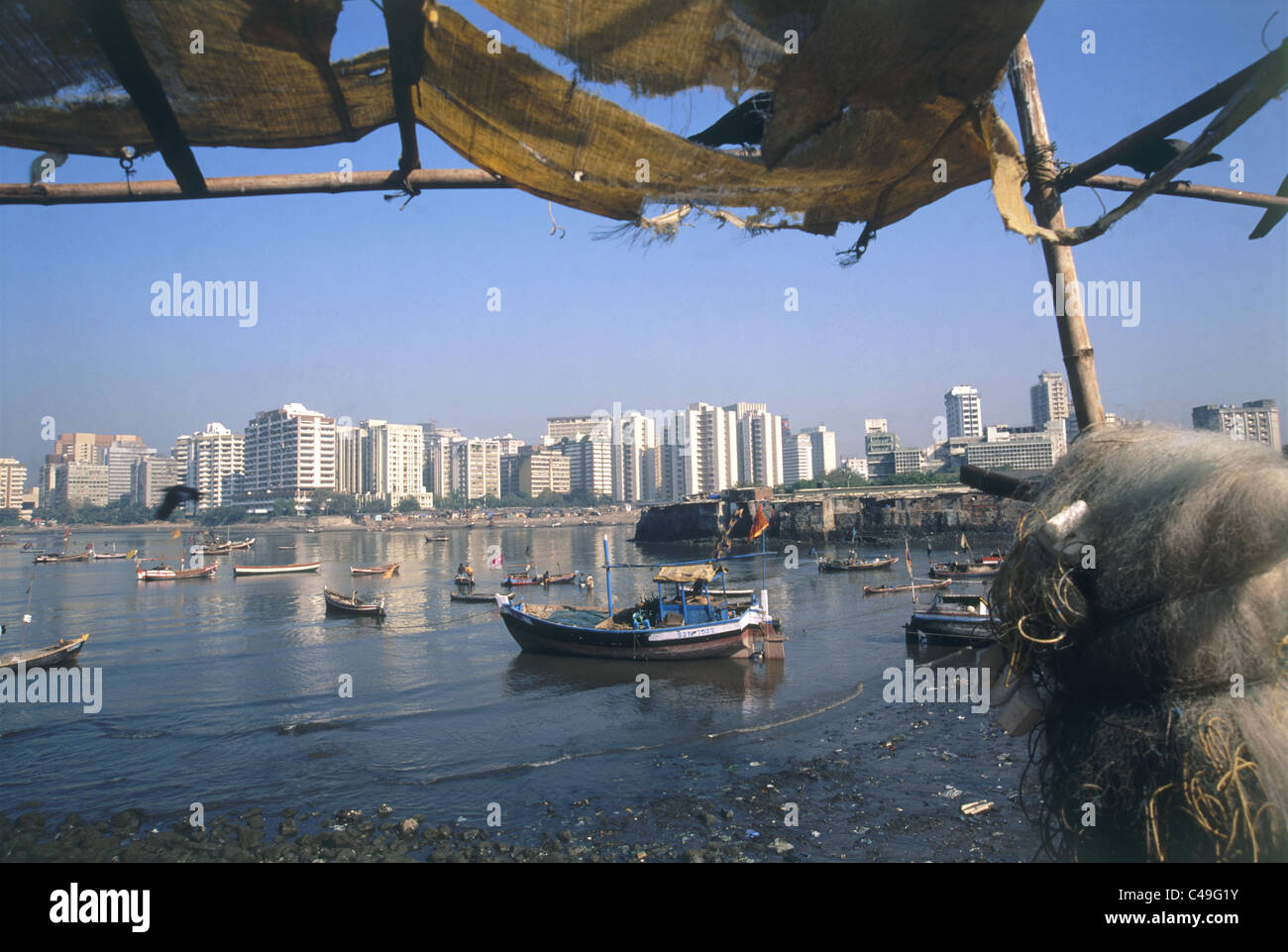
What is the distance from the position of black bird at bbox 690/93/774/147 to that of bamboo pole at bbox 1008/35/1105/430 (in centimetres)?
78

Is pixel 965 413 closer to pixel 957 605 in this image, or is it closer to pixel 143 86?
pixel 957 605

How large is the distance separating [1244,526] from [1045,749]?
0.98 metres

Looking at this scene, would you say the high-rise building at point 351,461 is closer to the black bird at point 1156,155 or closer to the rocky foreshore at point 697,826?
the rocky foreshore at point 697,826

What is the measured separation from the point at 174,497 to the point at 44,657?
23.7 m

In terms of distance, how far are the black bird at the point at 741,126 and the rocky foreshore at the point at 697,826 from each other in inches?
330

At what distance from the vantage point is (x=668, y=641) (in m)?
21.5

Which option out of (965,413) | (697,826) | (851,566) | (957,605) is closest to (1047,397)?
A: (965,413)

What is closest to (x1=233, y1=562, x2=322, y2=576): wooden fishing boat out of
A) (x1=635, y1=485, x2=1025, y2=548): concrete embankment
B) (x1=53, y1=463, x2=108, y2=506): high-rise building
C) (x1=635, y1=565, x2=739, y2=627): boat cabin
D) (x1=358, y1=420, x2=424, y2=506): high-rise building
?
(x1=635, y1=485, x2=1025, y2=548): concrete embankment

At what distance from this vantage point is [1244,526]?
1.67m

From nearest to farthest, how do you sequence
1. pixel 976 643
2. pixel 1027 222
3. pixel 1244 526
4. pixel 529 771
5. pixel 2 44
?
pixel 1244 526 → pixel 2 44 → pixel 1027 222 → pixel 529 771 → pixel 976 643

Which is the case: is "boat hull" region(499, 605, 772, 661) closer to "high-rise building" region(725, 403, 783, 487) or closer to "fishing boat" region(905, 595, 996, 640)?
"fishing boat" region(905, 595, 996, 640)

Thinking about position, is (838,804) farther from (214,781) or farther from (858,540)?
(858,540)

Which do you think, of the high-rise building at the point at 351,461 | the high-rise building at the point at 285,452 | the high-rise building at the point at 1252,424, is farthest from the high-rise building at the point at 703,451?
the high-rise building at the point at 1252,424
